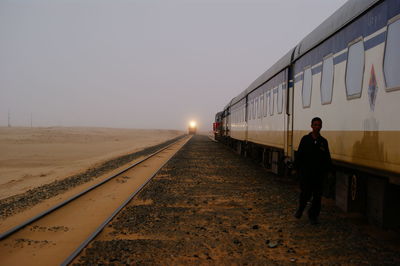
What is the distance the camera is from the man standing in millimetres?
6199

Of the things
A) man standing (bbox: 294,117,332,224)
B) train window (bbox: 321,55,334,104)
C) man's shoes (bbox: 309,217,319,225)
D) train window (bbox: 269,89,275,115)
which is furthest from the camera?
train window (bbox: 269,89,275,115)

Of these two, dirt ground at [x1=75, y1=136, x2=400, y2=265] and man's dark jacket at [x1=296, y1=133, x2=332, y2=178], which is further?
man's dark jacket at [x1=296, y1=133, x2=332, y2=178]

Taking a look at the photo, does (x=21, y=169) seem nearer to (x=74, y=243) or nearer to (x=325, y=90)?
(x=74, y=243)

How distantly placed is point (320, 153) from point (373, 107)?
134 cm

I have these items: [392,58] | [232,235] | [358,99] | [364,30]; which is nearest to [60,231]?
[232,235]

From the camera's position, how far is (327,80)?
720 centimetres

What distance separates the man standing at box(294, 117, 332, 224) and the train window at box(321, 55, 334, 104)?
113 cm

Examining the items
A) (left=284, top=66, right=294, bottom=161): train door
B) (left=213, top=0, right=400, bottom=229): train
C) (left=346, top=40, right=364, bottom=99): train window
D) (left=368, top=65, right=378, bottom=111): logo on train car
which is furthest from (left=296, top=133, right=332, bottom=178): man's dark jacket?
(left=284, top=66, right=294, bottom=161): train door

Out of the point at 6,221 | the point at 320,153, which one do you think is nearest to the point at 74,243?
the point at 6,221

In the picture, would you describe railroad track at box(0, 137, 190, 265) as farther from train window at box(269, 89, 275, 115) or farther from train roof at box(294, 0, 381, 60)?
train window at box(269, 89, 275, 115)

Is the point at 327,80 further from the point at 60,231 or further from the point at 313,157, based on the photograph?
the point at 60,231

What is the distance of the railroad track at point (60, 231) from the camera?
5.01 meters

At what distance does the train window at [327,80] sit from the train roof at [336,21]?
53cm

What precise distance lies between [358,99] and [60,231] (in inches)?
226
